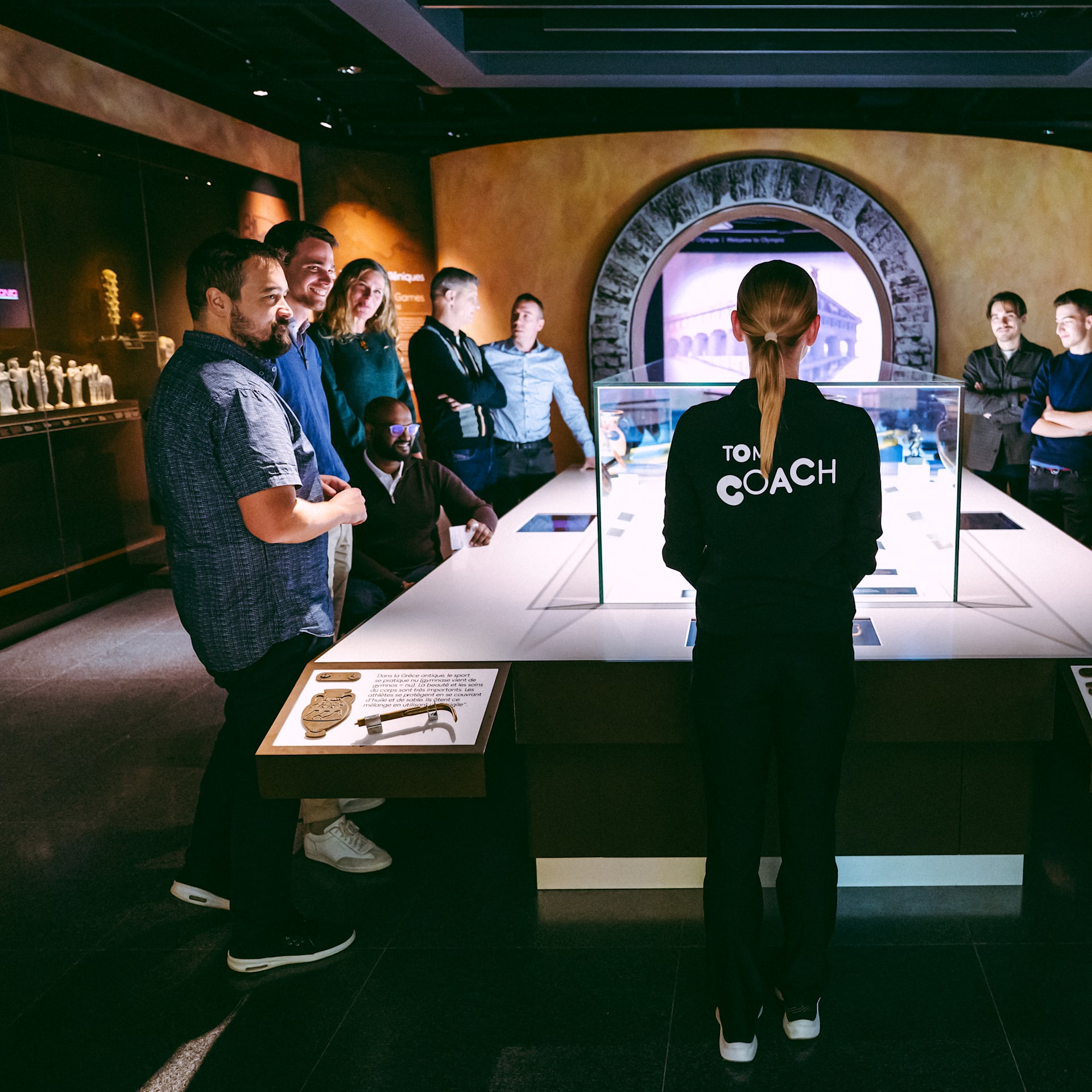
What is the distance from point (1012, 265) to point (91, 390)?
5.80 m

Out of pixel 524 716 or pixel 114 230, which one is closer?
pixel 524 716

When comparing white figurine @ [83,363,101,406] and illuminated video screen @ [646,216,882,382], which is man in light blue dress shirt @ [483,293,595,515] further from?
illuminated video screen @ [646,216,882,382]

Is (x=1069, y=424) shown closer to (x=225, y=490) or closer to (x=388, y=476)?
(x=388, y=476)

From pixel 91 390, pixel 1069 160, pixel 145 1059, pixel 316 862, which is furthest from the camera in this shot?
pixel 1069 160

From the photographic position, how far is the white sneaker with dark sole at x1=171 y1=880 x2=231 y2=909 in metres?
2.34

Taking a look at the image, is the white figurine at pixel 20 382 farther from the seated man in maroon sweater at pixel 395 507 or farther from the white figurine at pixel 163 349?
the seated man in maroon sweater at pixel 395 507

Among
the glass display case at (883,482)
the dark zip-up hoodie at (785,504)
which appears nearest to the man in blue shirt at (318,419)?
the glass display case at (883,482)

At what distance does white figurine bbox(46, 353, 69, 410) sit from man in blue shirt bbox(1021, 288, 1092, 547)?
4.40 meters

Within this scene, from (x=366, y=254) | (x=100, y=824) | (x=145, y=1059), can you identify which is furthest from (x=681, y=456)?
(x=366, y=254)

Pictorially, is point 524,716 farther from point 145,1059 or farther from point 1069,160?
point 1069,160

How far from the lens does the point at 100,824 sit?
2811 millimetres

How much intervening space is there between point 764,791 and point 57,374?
4395mm

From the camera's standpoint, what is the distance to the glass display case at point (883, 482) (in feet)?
6.88

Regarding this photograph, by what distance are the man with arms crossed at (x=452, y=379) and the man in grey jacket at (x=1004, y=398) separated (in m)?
2.30
